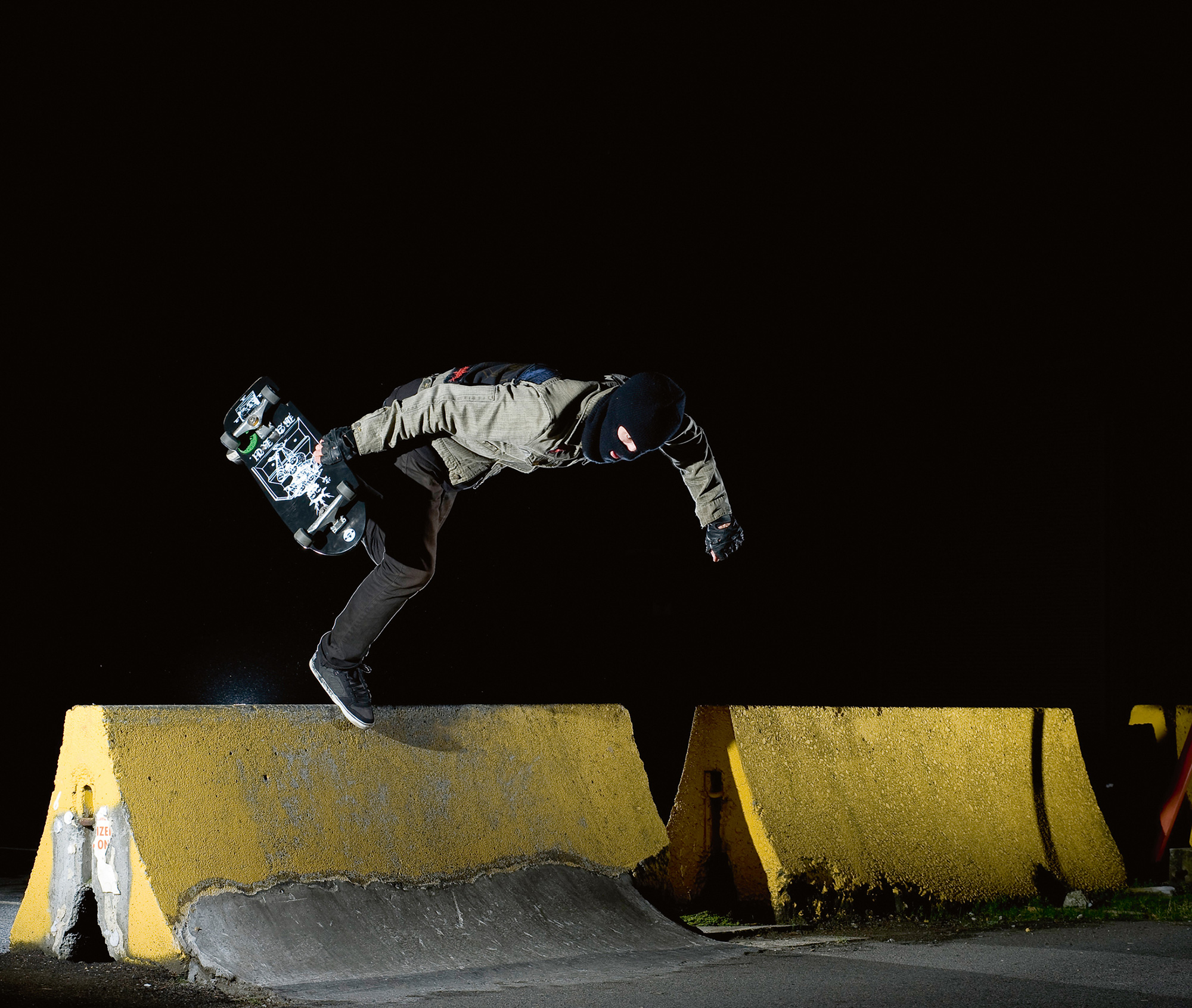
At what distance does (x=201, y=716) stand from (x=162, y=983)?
1.01 meters

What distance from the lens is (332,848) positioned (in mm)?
4863

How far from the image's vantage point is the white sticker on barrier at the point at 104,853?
450cm

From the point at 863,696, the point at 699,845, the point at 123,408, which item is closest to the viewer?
the point at 699,845

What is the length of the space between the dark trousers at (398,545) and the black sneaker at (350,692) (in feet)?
0.12

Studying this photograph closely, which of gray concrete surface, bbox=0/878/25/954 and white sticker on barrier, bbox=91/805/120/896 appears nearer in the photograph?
white sticker on barrier, bbox=91/805/120/896

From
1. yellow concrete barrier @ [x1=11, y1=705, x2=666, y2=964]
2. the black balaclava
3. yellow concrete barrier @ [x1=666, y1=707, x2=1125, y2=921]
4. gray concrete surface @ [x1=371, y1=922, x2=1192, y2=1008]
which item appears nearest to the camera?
gray concrete surface @ [x1=371, y1=922, x2=1192, y2=1008]

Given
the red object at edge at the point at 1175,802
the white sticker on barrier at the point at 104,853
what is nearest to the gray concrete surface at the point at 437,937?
the white sticker on barrier at the point at 104,853

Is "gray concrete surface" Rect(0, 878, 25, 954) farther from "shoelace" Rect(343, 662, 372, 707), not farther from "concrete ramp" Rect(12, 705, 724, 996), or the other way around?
"shoelace" Rect(343, 662, 372, 707)

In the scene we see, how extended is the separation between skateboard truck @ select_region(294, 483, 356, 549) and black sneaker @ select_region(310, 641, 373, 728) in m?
0.58

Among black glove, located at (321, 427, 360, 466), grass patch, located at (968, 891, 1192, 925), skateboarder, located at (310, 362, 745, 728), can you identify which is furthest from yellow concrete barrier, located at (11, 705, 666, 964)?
grass patch, located at (968, 891, 1192, 925)

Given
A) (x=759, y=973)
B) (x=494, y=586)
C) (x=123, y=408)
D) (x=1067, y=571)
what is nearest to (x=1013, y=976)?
(x=759, y=973)

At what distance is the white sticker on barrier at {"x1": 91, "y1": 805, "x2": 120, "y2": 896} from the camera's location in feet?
14.8

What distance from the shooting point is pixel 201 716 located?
15.6 ft

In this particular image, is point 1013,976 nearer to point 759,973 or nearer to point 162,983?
point 759,973
